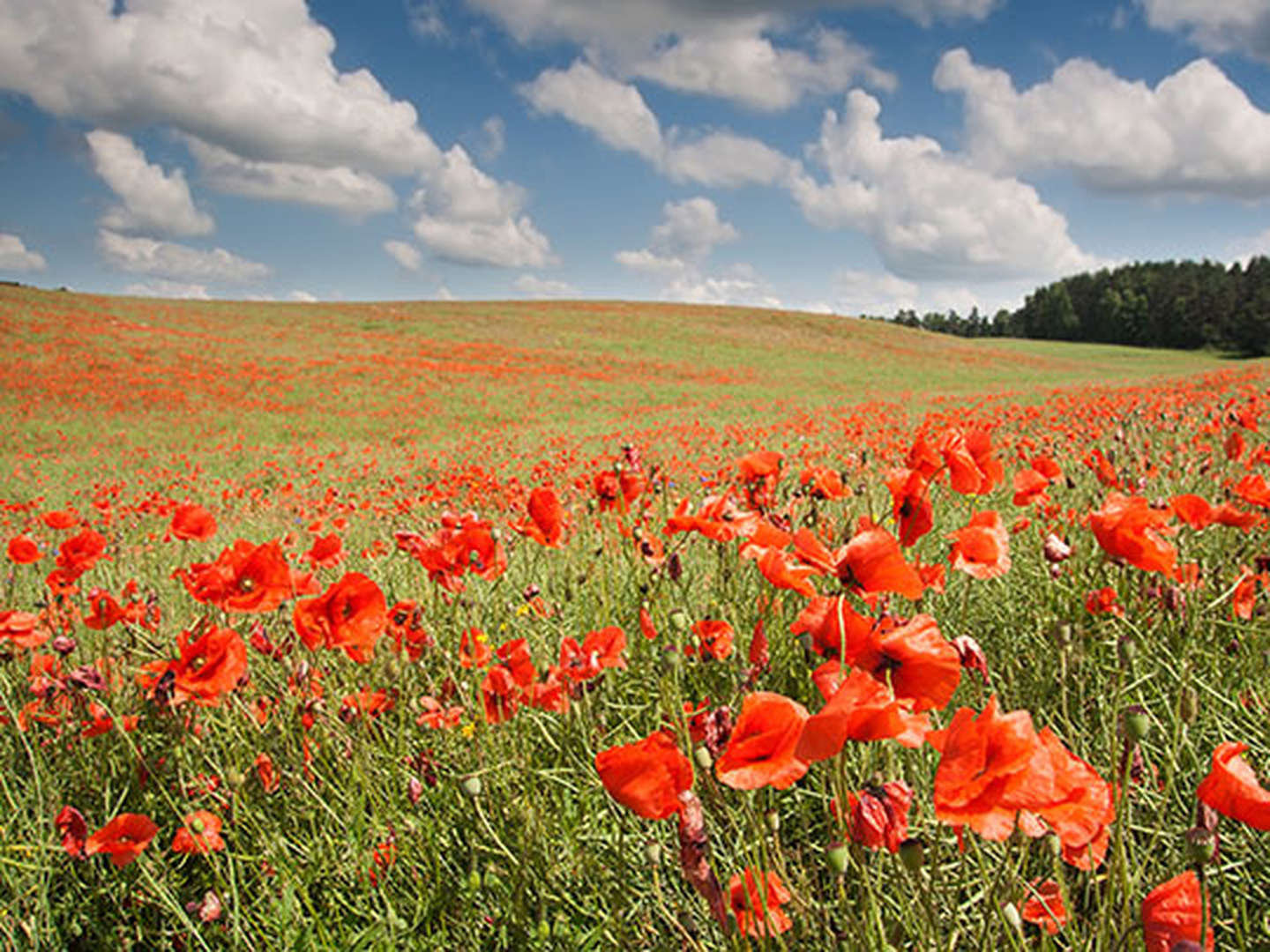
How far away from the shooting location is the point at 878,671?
888mm

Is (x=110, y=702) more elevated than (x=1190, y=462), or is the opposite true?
(x=1190, y=462)

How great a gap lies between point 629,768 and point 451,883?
0.94 m

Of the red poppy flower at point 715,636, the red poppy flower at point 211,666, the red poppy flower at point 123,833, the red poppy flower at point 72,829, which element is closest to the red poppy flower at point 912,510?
the red poppy flower at point 715,636

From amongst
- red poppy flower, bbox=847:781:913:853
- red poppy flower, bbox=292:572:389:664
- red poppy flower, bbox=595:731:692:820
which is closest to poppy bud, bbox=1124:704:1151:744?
red poppy flower, bbox=847:781:913:853

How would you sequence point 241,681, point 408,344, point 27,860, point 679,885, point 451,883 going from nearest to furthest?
point 679,885 → point 451,883 → point 27,860 → point 241,681 → point 408,344

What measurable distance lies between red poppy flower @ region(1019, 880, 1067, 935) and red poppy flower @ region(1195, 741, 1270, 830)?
1.27ft

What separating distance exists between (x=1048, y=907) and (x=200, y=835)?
1.40 metres

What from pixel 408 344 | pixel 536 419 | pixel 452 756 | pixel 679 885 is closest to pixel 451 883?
pixel 452 756

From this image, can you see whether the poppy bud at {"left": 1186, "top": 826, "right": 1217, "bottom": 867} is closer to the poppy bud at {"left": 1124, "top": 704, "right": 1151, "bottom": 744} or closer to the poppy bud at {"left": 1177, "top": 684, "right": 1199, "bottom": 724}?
the poppy bud at {"left": 1124, "top": 704, "right": 1151, "bottom": 744}

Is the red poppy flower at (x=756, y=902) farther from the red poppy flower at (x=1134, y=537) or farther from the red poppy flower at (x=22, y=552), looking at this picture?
the red poppy flower at (x=22, y=552)

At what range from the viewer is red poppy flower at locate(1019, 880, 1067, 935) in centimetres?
102

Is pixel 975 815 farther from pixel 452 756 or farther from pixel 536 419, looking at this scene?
pixel 536 419

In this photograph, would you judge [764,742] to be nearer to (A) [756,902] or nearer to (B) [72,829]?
(A) [756,902]

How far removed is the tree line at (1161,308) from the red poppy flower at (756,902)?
69341 millimetres
